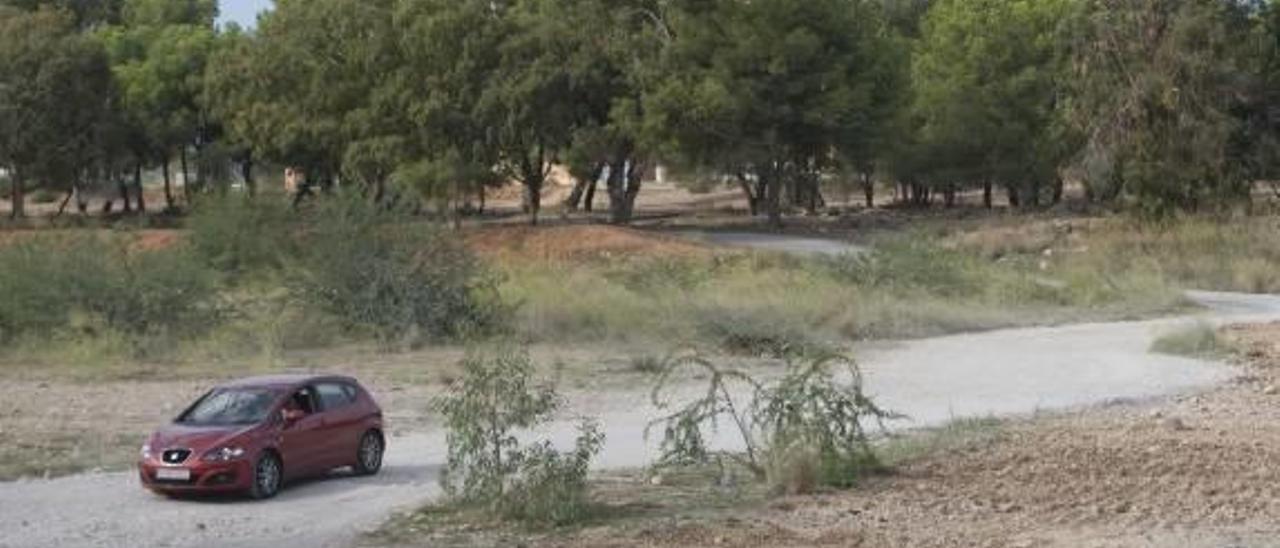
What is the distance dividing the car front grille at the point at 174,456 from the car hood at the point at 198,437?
5 cm

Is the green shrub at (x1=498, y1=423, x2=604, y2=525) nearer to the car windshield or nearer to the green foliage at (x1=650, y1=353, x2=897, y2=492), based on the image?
the green foliage at (x1=650, y1=353, x2=897, y2=492)

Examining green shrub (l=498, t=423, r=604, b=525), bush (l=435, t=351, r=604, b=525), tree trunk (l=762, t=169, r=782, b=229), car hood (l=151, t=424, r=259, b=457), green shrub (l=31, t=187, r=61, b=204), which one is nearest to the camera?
green shrub (l=498, t=423, r=604, b=525)

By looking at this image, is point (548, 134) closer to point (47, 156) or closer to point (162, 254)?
point (47, 156)

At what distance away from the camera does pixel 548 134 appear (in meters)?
69.2

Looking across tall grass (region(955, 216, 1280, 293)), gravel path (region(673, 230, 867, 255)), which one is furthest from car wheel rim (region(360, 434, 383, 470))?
tall grass (region(955, 216, 1280, 293))

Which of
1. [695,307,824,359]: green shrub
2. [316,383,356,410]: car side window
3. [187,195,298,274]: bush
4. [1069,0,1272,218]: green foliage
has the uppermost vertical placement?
[1069,0,1272,218]: green foliage

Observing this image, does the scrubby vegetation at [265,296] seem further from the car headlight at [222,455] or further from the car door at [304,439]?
the car headlight at [222,455]

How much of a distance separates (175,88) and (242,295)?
3938cm

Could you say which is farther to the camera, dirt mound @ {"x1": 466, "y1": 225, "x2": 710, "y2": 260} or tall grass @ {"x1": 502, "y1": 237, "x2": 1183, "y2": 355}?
dirt mound @ {"x1": 466, "y1": 225, "x2": 710, "y2": 260}

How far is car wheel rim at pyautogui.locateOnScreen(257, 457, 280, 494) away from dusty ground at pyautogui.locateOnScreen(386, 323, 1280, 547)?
366 centimetres

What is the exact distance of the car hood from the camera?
1834cm

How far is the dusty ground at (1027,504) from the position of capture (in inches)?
552

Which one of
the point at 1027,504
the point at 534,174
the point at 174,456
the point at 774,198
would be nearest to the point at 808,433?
the point at 1027,504

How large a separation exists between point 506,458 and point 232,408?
4566 mm
